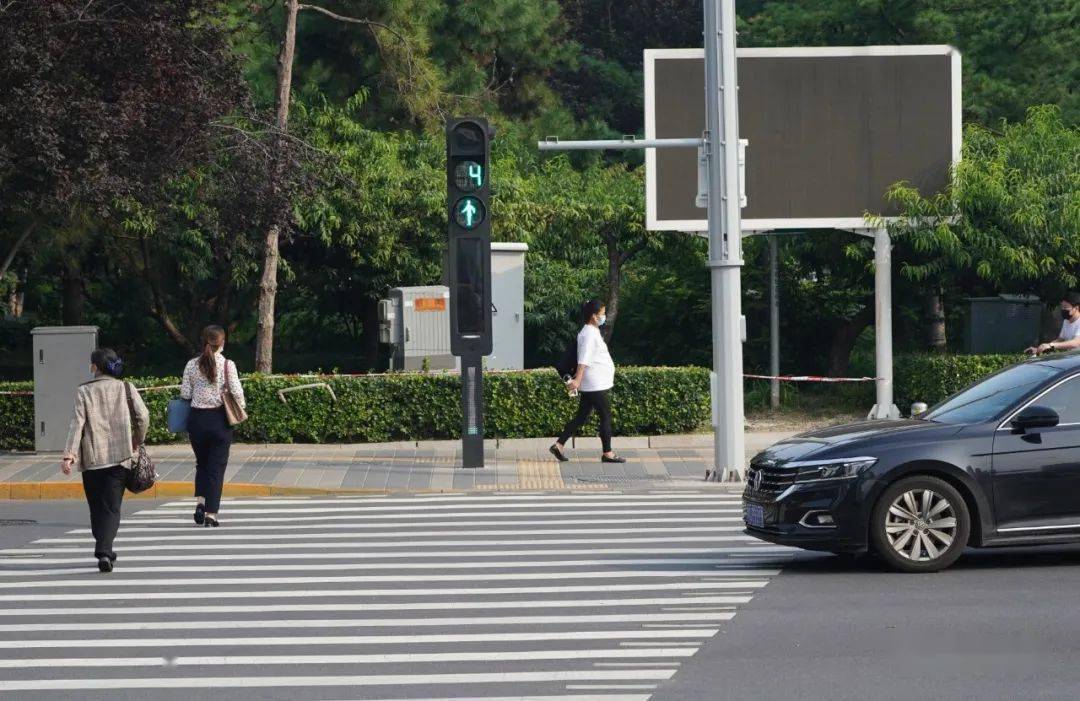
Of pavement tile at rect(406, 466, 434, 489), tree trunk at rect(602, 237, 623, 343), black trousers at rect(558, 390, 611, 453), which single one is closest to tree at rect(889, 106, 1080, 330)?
tree trunk at rect(602, 237, 623, 343)

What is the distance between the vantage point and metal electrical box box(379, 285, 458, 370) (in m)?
21.2

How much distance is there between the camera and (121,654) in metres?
8.57

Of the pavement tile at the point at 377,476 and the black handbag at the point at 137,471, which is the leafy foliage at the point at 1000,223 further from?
the black handbag at the point at 137,471

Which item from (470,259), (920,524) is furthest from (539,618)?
(470,259)

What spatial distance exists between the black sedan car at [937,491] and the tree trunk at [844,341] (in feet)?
48.8

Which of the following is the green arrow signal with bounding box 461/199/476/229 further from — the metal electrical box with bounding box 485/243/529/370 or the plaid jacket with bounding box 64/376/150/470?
the plaid jacket with bounding box 64/376/150/470

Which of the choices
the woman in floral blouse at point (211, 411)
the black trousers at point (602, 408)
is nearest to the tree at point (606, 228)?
the black trousers at point (602, 408)

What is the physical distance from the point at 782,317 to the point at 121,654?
61.1ft

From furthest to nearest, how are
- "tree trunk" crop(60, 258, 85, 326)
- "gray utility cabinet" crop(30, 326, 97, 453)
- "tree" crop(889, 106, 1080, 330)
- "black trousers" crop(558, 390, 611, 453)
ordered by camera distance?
"tree trunk" crop(60, 258, 85, 326) → "tree" crop(889, 106, 1080, 330) → "gray utility cabinet" crop(30, 326, 97, 453) → "black trousers" crop(558, 390, 611, 453)

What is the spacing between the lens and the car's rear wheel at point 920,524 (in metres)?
10.4

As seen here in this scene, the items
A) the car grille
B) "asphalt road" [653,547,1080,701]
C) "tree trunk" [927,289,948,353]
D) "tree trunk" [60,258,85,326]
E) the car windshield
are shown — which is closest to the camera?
"asphalt road" [653,547,1080,701]

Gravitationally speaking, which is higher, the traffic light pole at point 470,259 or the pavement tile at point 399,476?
the traffic light pole at point 470,259

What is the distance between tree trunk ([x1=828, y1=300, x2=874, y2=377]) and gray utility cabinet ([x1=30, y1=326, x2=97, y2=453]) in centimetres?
1199

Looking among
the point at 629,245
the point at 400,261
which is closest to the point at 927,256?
the point at 629,245
